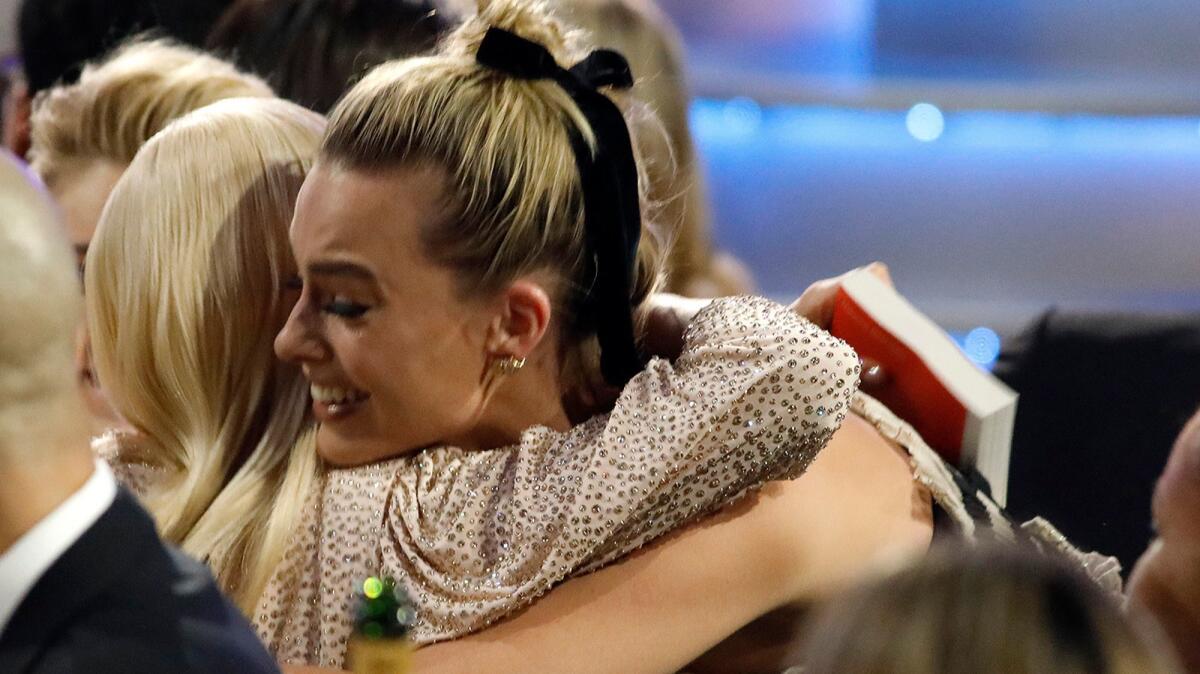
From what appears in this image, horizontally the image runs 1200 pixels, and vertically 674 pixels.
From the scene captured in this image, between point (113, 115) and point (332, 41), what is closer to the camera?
point (113, 115)

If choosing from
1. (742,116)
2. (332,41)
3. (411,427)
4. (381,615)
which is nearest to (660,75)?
(332,41)

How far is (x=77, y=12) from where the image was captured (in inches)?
84.7

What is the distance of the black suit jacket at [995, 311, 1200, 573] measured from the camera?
1629mm

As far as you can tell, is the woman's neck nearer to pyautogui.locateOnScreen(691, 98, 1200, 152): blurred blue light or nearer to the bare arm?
the bare arm

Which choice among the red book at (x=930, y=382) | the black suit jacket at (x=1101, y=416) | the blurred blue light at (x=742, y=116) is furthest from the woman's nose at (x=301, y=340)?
the blurred blue light at (x=742, y=116)

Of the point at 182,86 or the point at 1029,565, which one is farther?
the point at 182,86

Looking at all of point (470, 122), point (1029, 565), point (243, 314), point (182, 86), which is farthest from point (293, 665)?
point (182, 86)

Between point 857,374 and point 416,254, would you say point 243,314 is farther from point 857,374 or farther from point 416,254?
point 857,374

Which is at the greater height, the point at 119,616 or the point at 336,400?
the point at 119,616

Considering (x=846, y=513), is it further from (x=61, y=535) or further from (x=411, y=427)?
(x=61, y=535)

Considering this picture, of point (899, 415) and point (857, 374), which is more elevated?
point (857, 374)

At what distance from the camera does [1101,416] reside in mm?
1656

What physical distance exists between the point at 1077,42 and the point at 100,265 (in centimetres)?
201

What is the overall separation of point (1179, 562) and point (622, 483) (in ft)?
1.55
